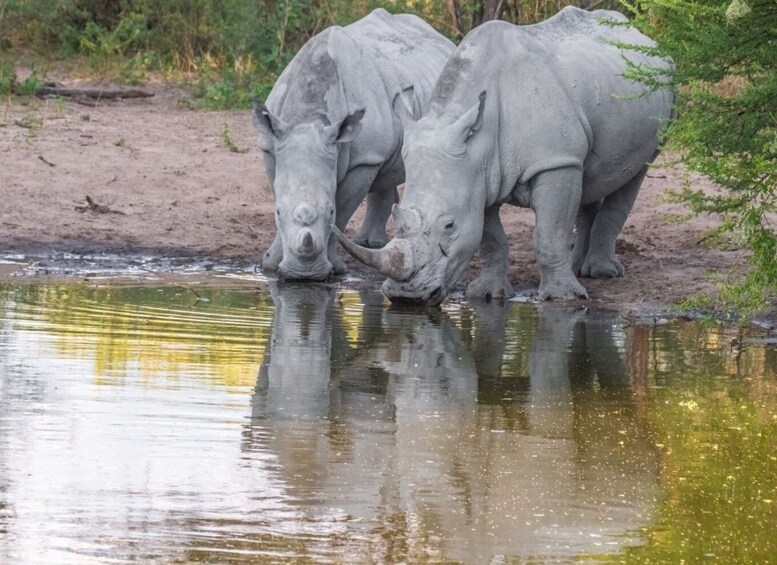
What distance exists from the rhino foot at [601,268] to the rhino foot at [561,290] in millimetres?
861

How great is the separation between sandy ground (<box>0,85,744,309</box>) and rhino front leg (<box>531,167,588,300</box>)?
1.02ft

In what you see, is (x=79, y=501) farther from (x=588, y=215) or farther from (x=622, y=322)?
(x=588, y=215)

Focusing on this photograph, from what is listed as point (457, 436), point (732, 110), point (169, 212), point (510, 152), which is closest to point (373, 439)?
point (457, 436)

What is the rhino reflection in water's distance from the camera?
4887 mm

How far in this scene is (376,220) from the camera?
12.3 metres

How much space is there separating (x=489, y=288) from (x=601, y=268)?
1.11 meters

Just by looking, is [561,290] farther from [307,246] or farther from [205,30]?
[205,30]

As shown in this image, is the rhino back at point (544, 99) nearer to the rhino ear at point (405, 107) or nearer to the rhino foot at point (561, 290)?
the rhino foot at point (561, 290)

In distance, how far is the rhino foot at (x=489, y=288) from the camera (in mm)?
10414

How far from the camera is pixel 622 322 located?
942 centimetres

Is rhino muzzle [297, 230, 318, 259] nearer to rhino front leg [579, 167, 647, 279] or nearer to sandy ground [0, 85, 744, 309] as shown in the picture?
sandy ground [0, 85, 744, 309]

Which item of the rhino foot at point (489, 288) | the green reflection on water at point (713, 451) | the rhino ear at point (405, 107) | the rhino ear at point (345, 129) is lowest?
the green reflection on water at point (713, 451)

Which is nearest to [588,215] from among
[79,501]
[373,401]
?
[373,401]

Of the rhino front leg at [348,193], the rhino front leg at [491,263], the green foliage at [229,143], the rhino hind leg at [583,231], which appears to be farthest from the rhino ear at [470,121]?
the green foliage at [229,143]
